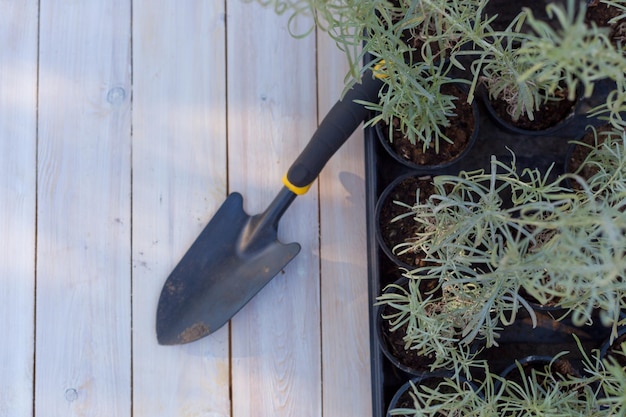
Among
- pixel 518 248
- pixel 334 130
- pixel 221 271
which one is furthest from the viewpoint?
pixel 221 271

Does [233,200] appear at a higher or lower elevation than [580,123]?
lower

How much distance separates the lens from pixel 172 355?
4.24 ft

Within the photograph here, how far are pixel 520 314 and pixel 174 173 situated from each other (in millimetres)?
749

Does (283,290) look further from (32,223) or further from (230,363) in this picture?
(32,223)

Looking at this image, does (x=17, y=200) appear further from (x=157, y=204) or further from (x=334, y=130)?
(x=334, y=130)

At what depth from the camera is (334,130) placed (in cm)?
116

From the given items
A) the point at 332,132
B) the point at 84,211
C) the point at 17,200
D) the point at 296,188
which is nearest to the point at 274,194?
the point at 296,188

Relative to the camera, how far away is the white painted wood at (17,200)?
4.20 feet

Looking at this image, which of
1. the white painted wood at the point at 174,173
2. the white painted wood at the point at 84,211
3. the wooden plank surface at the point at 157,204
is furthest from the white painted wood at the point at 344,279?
the white painted wood at the point at 84,211

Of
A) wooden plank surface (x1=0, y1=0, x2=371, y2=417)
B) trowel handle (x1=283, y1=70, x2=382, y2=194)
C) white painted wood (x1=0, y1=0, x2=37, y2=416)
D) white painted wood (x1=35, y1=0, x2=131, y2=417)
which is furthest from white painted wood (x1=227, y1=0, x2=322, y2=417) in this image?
white painted wood (x1=0, y1=0, x2=37, y2=416)

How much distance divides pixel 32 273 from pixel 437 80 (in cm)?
90

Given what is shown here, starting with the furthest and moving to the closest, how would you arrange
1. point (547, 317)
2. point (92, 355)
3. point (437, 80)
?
point (92, 355) → point (547, 317) → point (437, 80)

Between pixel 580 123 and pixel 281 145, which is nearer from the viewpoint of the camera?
pixel 580 123

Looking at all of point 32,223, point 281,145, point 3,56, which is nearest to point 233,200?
point 281,145
